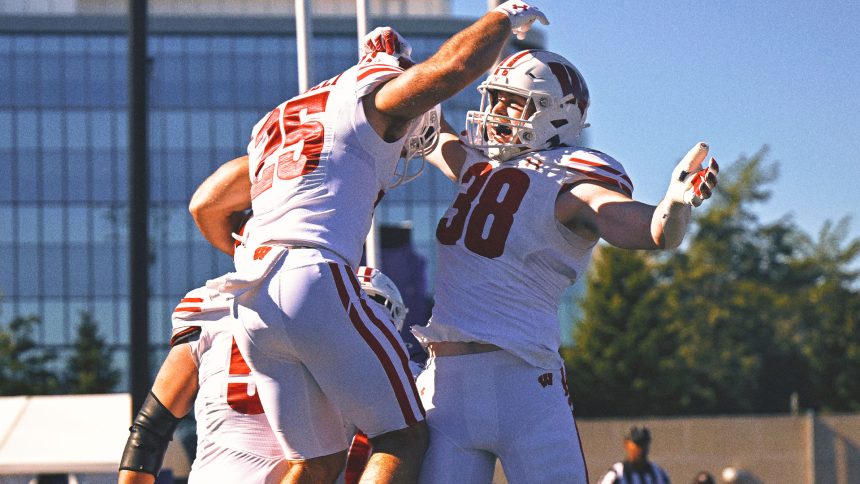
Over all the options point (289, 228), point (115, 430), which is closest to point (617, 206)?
point (289, 228)

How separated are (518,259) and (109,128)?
50.7m

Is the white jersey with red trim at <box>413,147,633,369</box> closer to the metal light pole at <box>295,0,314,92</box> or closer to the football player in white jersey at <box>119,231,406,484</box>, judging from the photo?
the football player in white jersey at <box>119,231,406,484</box>

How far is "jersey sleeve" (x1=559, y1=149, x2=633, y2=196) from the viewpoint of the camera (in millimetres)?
3818

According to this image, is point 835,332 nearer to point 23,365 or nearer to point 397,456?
point 23,365

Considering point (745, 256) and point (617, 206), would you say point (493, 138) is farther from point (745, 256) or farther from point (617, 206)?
point (745, 256)

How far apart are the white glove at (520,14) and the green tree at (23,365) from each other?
40.9 metres

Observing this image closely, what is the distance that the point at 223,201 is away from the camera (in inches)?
175

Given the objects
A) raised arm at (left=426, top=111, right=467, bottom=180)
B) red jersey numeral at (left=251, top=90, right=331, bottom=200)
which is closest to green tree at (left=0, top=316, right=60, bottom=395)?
raised arm at (left=426, top=111, right=467, bottom=180)

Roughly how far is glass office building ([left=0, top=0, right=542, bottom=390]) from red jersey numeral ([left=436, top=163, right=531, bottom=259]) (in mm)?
46231

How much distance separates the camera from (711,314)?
4712 centimetres

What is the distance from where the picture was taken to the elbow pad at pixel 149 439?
4730mm

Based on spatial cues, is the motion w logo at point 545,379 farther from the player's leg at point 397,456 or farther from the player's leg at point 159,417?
the player's leg at point 159,417

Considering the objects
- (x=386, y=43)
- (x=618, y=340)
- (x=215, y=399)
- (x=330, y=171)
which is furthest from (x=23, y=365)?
(x=330, y=171)

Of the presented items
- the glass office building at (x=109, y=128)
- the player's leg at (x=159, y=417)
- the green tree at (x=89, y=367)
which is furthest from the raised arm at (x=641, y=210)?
the glass office building at (x=109, y=128)
